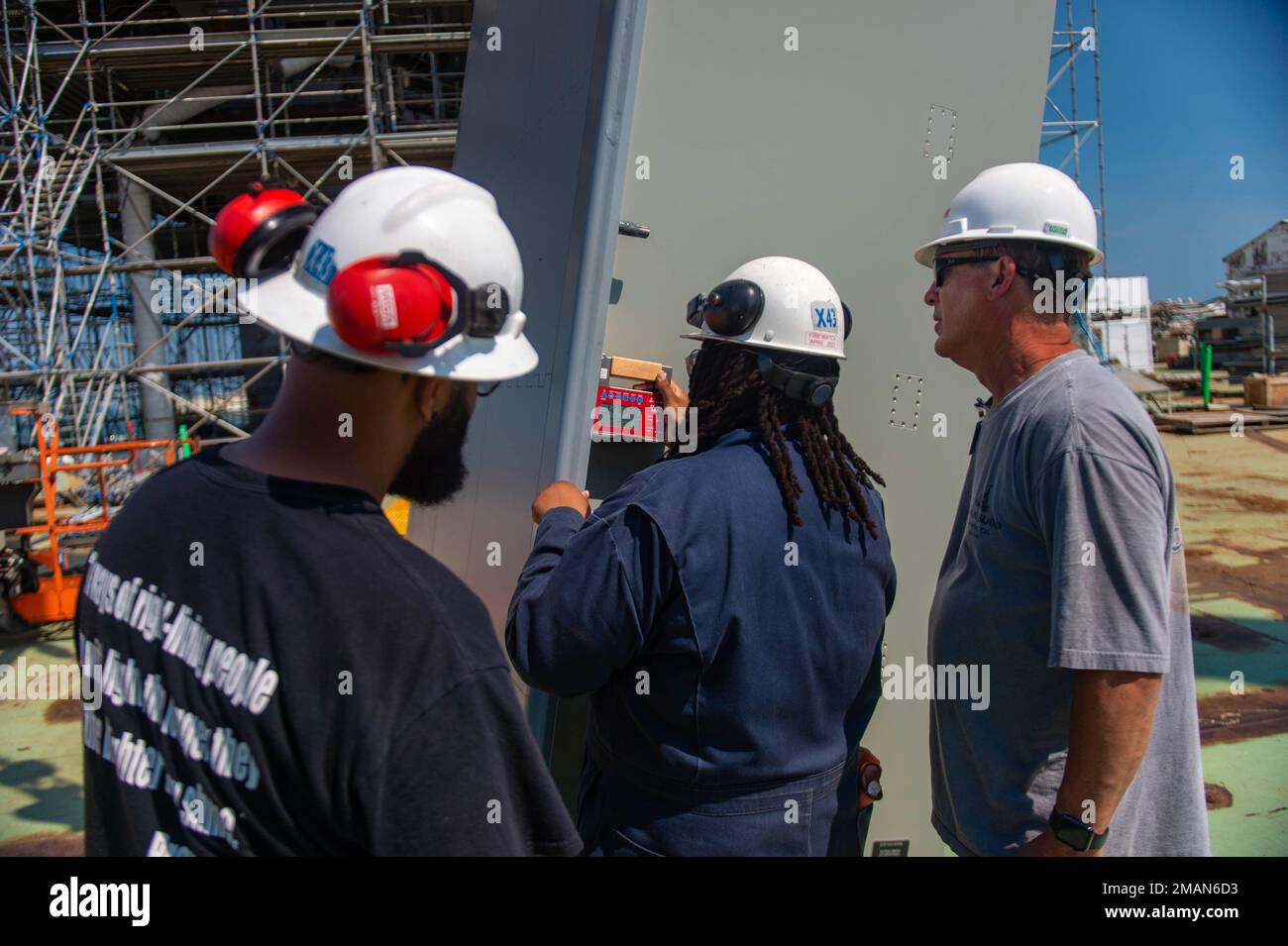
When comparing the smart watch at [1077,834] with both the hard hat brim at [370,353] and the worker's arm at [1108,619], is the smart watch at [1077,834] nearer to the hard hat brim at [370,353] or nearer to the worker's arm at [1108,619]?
the worker's arm at [1108,619]

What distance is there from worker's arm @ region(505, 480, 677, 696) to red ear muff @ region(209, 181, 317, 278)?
68 cm

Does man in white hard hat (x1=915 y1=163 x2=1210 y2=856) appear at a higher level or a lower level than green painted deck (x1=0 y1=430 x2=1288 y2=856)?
higher

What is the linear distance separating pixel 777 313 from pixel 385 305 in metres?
0.99

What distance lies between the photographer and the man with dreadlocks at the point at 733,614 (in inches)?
56.9

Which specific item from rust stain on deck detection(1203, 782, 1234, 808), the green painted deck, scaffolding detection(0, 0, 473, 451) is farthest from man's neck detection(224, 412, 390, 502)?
scaffolding detection(0, 0, 473, 451)

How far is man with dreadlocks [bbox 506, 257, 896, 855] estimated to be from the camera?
1.45 m

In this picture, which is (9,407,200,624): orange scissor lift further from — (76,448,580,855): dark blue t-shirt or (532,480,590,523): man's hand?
(76,448,580,855): dark blue t-shirt

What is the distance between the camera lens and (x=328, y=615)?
87 centimetres

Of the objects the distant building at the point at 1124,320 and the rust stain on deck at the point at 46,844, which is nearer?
the rust stain on deck at the point at 46,844

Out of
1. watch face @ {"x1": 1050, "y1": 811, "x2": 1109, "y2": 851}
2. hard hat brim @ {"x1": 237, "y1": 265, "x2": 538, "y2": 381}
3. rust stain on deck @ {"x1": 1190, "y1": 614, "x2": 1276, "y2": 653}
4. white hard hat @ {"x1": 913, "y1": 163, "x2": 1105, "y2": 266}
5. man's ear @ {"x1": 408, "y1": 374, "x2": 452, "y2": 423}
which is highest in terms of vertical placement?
white hard hat @ {"x1": 913, "y1": 163, "x2": 1105, "y2": 266}

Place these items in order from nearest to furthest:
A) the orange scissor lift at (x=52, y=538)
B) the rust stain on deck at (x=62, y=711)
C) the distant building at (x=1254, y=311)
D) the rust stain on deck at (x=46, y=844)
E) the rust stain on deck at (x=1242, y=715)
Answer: the rust stain on deck at (x=46, y=844) → the rust stain on deck at (x=1242, y=715) → the rust stain on deck at (x=62, y=711) → the orange scissor lift at (x=52, y=538) → the distant building at (x=1254, y=311)

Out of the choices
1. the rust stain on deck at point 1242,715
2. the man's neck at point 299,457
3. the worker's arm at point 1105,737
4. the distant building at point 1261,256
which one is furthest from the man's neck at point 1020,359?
the distant building at point 1261,256

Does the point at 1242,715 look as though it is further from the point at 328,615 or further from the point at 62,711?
the point at 62,711

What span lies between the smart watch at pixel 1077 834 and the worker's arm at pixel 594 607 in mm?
757
